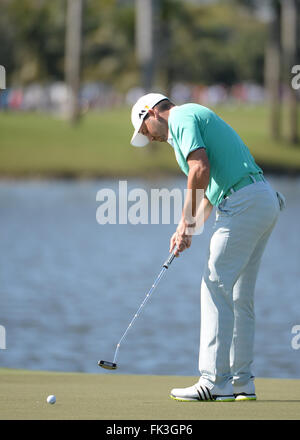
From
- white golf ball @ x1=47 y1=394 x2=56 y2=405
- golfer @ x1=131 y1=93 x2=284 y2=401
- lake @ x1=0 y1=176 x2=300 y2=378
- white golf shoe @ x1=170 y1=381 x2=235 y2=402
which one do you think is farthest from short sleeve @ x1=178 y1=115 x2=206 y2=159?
lake @ x1=0 y1=176 x2=300 y2=378

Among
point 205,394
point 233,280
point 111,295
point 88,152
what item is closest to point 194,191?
point 233,280

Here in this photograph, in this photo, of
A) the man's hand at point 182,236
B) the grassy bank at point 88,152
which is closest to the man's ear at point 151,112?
the man's hand at point 182,236

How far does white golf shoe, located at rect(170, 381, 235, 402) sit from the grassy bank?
37.0 m

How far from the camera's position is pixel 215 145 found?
7379 mm

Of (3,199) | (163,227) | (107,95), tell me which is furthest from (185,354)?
(107,95)

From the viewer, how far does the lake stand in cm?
1311

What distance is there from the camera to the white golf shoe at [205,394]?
7.54m

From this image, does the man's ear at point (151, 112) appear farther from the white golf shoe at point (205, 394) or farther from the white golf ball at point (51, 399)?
the white golf ball at point (51, 399)

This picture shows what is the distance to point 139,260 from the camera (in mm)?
23547

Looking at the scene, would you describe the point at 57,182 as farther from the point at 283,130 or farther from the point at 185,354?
the point at 185,354

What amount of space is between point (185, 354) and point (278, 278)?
304 inches

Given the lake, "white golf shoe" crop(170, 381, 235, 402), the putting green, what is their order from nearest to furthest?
the putting green < "white golf shoe" crop(170, 381, 235, 402) < the lake

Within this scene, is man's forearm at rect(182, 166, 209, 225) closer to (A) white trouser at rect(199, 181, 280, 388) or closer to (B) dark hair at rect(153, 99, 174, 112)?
(A) white trouser at rect(199, 181, 280, 388)

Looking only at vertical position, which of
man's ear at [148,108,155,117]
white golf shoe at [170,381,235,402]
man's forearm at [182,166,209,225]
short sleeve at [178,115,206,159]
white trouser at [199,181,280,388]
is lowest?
white golf shoe at [170,381,235,402]
